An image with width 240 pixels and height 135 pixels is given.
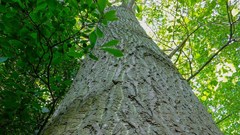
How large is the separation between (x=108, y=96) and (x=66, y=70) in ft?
6.04

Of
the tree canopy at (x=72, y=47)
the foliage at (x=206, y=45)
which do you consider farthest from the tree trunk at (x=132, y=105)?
the foliage at (x=206, y=45)

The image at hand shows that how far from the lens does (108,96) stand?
1470 mm

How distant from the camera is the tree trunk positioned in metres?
1.14

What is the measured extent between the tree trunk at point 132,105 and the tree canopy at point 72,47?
0.20 metres

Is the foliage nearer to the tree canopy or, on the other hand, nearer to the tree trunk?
the tree canopy

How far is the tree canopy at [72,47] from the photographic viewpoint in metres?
1.50

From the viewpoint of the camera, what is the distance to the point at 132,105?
1.32 meters

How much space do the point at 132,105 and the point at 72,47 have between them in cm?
56

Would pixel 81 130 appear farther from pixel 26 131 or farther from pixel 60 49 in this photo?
pixel 26 131

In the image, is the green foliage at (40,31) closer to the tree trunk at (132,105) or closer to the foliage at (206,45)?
the tree trunk at (132,105)

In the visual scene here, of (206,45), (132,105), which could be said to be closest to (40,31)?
(132,105)

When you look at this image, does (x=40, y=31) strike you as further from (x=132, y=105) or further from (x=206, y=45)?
(x=206, y=45)

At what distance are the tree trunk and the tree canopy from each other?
0.65 feet

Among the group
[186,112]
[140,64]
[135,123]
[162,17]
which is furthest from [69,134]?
[162,17]
